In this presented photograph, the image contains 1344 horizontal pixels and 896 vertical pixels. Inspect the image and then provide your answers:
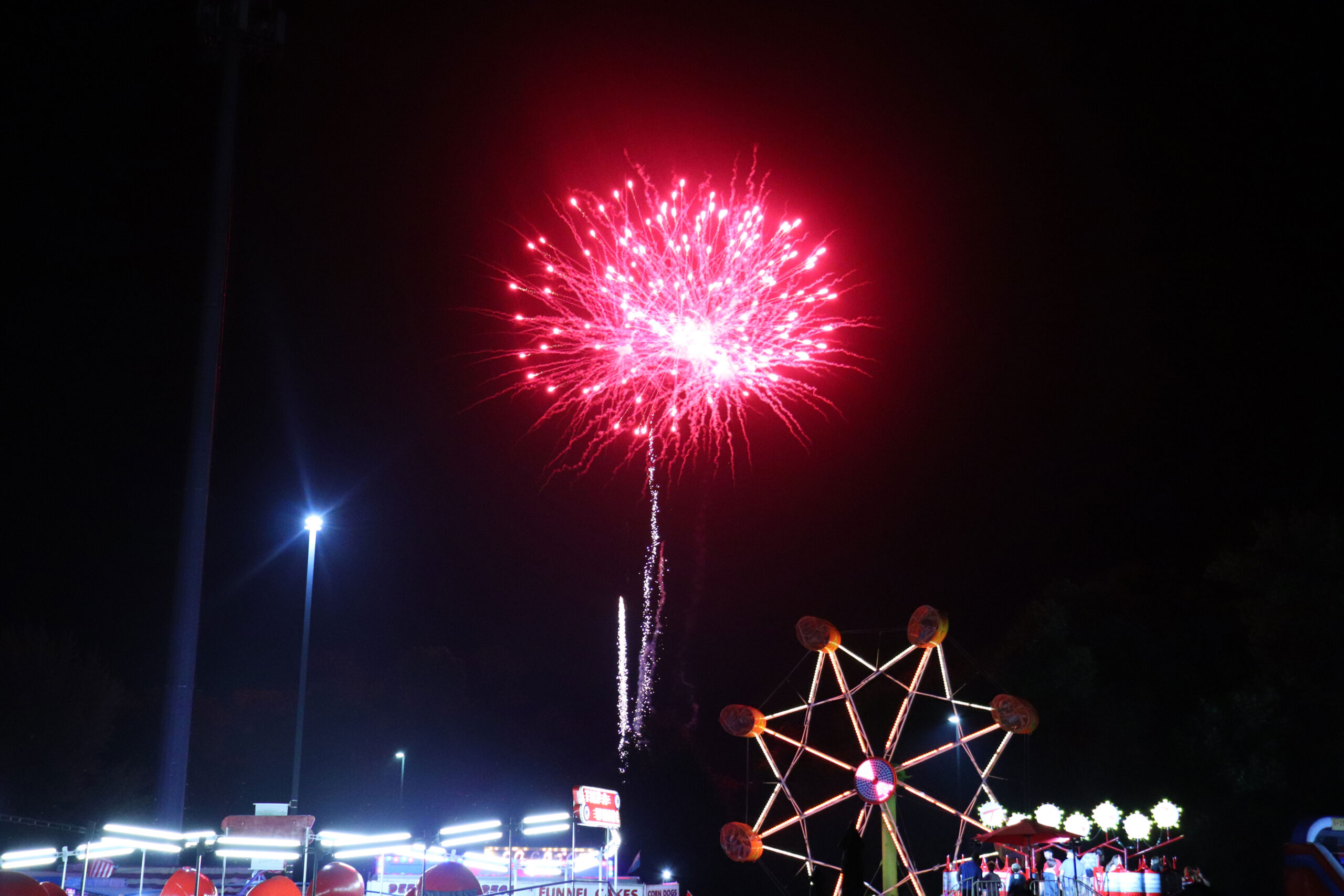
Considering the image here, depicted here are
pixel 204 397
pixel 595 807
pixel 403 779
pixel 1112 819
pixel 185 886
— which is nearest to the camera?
pixel 185 886

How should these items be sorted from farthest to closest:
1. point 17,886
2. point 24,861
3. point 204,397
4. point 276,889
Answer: point 204,397 → point 24,861 → point 276,889 → point 17,886

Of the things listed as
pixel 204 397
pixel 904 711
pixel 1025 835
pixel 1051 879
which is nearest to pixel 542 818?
pixel 1025 835

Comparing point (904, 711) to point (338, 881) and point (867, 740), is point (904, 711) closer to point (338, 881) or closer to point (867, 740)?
point (867, 740)

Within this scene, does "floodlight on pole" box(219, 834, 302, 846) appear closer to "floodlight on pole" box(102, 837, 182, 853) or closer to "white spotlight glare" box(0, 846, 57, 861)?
"floodlight on pole" box(102, 837, 182, 853)

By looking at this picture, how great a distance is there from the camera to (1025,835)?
20047mm

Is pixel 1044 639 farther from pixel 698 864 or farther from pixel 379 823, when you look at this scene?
pixel 379 823

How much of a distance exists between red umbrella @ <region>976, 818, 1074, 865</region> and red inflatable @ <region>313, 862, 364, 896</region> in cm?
1051

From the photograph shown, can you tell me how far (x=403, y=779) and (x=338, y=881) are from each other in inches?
1328

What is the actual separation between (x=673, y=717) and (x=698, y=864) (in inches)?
294

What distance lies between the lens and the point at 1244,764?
33938 millimetres

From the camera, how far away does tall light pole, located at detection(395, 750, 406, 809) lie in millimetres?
48625

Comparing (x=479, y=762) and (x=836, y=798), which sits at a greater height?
(x=479, y=762)

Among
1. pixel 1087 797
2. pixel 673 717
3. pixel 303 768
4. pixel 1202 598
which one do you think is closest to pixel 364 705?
pixel 303 768

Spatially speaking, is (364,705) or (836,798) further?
(364,705)
